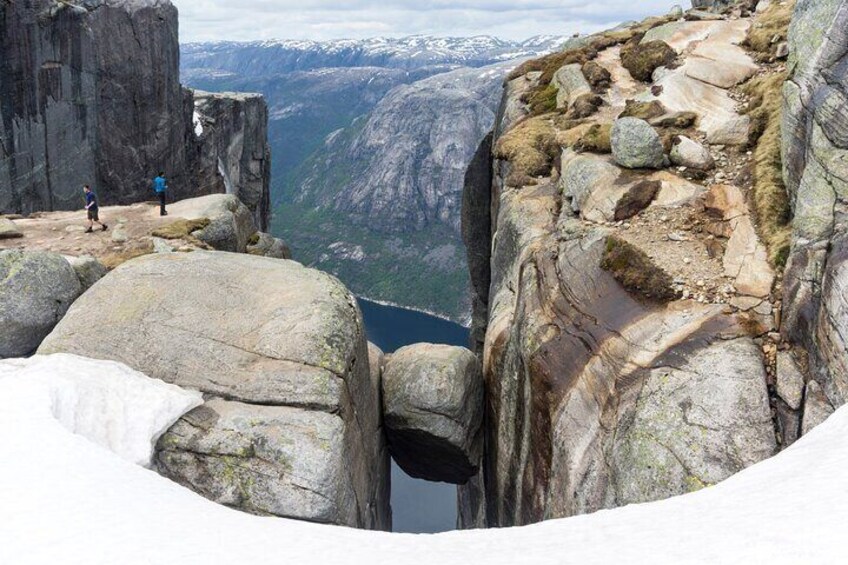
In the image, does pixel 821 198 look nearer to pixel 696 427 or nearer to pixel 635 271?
pixel 635 271

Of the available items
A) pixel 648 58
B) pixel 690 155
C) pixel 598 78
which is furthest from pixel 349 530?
pixel 648 58

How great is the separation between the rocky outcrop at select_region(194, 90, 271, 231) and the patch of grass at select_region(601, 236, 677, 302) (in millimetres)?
79466

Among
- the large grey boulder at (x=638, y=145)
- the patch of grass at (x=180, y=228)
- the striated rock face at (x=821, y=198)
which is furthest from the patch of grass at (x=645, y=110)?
the patch of grass at (x=180, y=228)

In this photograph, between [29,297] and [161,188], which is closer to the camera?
[29,297]

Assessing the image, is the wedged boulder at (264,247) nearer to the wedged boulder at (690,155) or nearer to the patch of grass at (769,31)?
the wedged boulder at (690,155)

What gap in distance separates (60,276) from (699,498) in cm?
2298

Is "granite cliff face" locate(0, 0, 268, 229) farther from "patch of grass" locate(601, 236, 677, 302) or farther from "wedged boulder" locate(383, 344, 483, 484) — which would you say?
"patch of grass" locate(601, 236, 677, 302)

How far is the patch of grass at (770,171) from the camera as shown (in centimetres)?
1920

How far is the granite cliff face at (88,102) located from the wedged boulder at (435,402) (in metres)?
57.2

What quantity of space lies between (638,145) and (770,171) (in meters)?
5.64

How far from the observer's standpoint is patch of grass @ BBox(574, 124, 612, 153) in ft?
92.3

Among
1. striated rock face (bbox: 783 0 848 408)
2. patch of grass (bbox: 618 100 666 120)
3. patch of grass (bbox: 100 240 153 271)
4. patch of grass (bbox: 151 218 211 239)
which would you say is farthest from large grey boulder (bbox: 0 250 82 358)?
patch of grass (bbox: 618 100 666 120)

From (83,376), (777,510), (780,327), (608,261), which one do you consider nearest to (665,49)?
(608,261)

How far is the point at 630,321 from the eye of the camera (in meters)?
18.7
